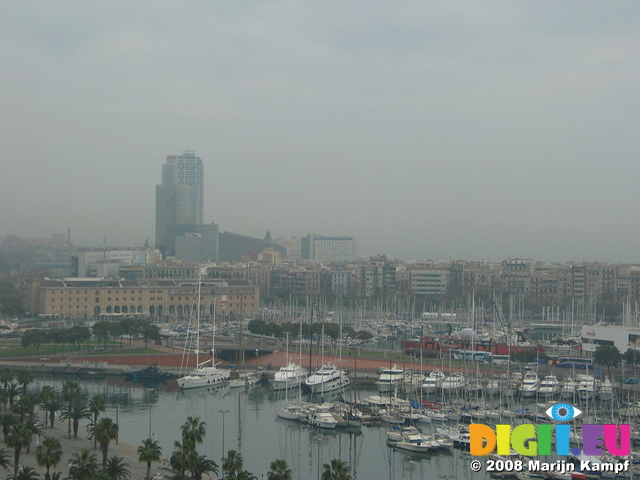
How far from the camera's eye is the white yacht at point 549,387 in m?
30.0

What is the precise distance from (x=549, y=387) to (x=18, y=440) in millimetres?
18633

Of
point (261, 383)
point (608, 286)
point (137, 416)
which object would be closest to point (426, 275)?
point (608, 286)

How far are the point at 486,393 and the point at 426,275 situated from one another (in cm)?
4530

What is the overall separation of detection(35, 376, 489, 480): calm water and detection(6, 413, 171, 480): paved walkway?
4.38ft

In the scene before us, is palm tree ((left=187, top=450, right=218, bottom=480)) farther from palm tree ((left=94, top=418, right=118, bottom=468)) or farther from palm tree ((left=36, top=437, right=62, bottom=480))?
palm tree ((left=94, top=418, right=118, bottom=468))

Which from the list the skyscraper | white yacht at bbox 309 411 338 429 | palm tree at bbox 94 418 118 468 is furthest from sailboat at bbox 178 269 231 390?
the skyscraper

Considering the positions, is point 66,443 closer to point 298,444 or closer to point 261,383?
point 298,444

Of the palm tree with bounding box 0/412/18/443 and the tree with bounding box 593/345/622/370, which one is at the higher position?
the tree with bounding box 593/345/622/370

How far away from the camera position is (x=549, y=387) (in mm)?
30328

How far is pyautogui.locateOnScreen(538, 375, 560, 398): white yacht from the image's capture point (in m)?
30.0

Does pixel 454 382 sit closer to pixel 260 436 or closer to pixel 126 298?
pixel 260 436

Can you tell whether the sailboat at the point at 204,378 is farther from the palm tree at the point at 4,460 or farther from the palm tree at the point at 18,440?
the palm tree at the point at 18,440

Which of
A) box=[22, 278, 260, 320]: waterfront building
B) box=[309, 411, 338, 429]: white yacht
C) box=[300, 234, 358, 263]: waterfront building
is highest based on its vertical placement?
box=[300, 234, 358, 263]: waterfront building

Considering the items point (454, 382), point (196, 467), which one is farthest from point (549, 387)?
point (196, 467)
